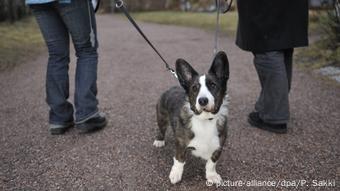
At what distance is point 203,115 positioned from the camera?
3.47 meters

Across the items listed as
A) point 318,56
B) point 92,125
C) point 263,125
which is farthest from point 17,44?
point 263,125

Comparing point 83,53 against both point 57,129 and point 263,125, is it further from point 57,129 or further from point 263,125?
point 263,125

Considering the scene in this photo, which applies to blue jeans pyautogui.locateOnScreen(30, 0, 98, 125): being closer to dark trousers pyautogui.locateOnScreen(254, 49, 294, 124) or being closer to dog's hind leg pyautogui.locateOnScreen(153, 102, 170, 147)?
dog's hind leg pyautogui.locateOnScreen(153, 102, 170, 147)

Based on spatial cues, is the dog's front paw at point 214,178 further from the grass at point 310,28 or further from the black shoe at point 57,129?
the grass at point 310,28

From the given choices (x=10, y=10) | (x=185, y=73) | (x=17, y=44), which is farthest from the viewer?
(x=10, y=10)

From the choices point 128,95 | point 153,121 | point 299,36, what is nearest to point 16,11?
point 128,95

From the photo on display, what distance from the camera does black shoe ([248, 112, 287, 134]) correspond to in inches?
187

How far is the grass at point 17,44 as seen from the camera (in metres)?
9.59

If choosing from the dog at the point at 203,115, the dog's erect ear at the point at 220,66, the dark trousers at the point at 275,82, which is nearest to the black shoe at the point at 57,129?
the dog at the point at 203,115

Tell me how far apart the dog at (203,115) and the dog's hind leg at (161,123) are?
389 millimetres

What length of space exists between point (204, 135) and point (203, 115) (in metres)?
0.17

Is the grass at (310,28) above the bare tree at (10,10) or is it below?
below

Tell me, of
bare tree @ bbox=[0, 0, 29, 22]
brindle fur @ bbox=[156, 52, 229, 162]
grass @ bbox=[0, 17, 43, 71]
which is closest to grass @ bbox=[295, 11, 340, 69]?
brindle fur @ bbox=[156, 52, 229, 162]

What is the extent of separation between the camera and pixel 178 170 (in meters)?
3.63
